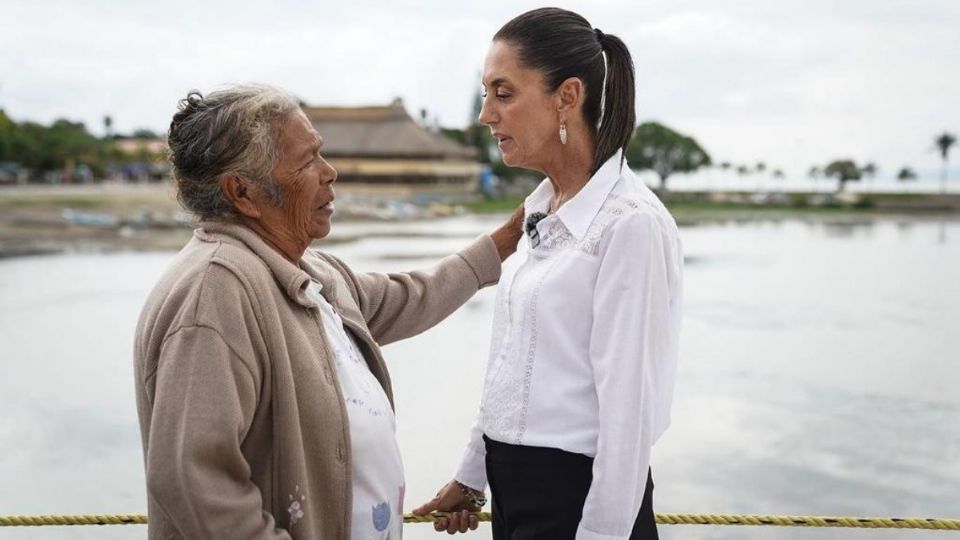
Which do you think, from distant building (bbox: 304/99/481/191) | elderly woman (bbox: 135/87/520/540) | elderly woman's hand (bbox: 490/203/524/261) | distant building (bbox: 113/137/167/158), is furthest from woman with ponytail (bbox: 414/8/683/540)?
distant building (bbox: 113/137/167/158)

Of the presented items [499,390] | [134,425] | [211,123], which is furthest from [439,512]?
[134,425]

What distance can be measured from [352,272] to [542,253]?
594mm

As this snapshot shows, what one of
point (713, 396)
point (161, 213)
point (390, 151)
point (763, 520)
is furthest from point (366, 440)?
point (390, 151)

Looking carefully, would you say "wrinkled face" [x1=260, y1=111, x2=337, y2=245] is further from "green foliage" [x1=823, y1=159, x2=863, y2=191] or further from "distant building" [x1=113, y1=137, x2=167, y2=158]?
"green foliage" [x1=823, y1=159, x2=863, y2=191]

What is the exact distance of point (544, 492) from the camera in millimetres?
1715

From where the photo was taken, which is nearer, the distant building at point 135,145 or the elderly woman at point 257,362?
the elderly woman at point 257,362

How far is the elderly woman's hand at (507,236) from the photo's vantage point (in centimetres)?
237

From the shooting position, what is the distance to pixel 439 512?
6.88ft

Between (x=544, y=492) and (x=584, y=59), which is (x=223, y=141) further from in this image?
(x=544, y=492)

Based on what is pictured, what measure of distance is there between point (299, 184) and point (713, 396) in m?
12.0

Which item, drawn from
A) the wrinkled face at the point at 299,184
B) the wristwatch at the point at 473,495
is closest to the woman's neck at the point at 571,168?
the wrinkled face at the point at 299,184

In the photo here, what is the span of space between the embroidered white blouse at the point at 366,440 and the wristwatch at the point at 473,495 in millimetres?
211

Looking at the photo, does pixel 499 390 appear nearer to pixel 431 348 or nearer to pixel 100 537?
pixel 100 537

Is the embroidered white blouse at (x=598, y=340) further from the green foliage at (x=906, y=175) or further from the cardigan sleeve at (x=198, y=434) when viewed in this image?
the green foliage at (x=906, y=175)
